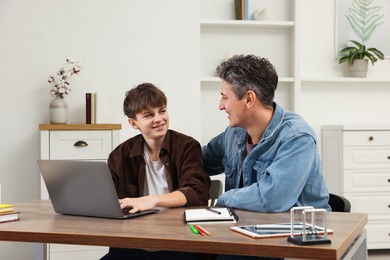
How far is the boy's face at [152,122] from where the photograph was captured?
2.43m

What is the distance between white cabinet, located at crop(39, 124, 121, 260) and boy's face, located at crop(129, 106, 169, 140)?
1649 mm

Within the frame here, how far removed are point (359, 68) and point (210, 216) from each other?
3409 millimetres

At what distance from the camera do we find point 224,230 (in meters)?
1.68

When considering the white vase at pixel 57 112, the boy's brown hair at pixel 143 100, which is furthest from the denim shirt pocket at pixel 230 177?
the white vase at pixel 57 112

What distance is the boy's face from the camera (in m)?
2.43

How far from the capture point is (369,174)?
4.51 meters

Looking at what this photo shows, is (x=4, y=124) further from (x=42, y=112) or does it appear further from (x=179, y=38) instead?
(x=179, y=38)

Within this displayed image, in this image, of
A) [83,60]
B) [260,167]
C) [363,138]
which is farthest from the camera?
[363,138]

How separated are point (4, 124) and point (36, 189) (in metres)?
0.52

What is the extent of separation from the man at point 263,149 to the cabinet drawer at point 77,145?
1715 mm

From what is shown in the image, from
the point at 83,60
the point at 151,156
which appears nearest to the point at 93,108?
the point at 83,60

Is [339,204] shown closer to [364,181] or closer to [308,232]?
[308,232]

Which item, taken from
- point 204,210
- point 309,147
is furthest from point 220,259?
point 309,147

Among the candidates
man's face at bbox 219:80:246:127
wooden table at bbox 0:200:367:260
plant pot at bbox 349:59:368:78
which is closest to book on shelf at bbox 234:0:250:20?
plant pot at bbox 349:59:368:78
